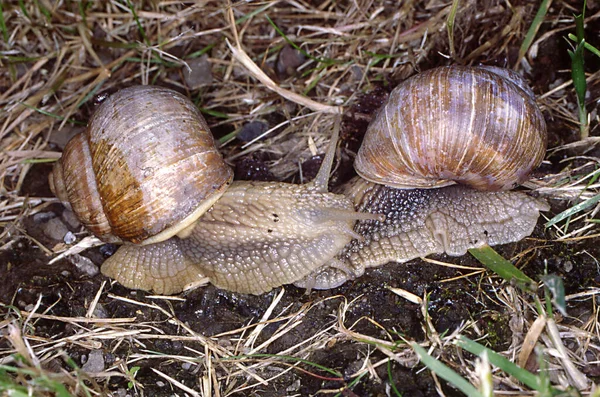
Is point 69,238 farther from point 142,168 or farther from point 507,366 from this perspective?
point 507,366

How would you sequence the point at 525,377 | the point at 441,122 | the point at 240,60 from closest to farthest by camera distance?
the point at 525,377 < the point at 441,122 < the point at 240,60

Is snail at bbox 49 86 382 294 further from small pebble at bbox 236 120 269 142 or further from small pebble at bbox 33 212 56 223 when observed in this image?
small pebble at bbox 236 120 269 142

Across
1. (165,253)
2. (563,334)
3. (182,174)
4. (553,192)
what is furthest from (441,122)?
(165,253)

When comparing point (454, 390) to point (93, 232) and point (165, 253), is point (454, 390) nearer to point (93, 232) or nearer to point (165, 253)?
point (165, 253)

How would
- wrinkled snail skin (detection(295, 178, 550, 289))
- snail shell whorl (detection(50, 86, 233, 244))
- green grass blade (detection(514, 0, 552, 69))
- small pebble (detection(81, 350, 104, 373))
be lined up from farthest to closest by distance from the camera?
green grass blade (detection(514, 0, 552, 69)) → wrinkled snail skin (detection(295, 178, 550, 289)) → snail shell whorl (detection(50, 86, 233, 244)) → small pebble (detection(81, 350, 104, 373))

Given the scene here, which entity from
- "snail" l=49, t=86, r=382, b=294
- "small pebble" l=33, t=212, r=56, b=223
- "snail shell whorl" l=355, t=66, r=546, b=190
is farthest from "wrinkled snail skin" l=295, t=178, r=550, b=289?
"small pebble" l=33, t=212, r=56, b=223
